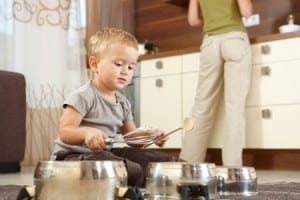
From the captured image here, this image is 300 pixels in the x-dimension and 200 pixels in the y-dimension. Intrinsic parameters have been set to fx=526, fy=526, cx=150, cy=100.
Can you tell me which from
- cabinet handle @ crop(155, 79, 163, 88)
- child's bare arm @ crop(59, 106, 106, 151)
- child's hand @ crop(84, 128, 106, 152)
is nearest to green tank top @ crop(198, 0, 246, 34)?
cabinet handle @ crop(155, 79, 163, 88)

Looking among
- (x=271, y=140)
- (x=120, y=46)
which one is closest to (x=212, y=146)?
(x=271, y=140)

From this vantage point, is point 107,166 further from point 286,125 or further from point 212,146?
point 212,146

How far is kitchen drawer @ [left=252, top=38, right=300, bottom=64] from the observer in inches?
112

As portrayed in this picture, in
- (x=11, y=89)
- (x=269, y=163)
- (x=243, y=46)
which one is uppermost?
(x=243, y=46)

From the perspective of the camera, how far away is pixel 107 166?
85 centimetres

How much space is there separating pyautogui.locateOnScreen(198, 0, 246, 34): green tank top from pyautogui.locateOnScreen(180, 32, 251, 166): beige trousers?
4cm

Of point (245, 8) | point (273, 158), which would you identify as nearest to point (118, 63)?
point (245, 8)

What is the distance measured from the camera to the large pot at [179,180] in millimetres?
918

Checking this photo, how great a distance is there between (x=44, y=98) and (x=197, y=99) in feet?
3.24

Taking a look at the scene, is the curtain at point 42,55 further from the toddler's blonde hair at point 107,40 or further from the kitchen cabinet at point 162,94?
the toddler's blonde hair at point 107,40

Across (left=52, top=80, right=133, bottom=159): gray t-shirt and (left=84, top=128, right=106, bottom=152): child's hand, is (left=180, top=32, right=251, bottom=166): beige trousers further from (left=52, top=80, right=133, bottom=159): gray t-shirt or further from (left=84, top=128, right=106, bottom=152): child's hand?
(left=84, top=128, right=106, bottom=152): child's hand

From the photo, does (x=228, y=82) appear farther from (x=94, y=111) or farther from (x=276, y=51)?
(x=94, y=111)

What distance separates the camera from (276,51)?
2.92 m

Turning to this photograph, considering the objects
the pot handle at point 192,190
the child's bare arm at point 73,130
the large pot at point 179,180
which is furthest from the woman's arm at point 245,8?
the pot handle at point 192,190
